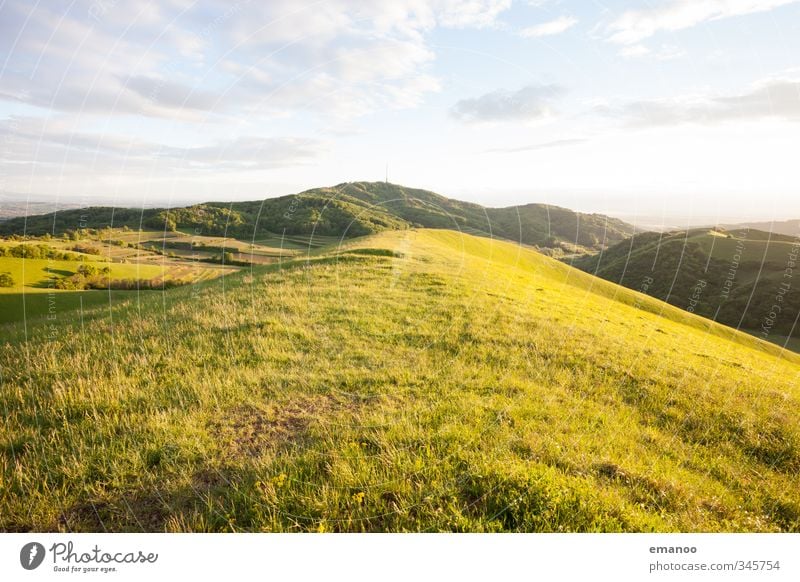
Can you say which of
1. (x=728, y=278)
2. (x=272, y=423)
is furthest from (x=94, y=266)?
(x=728, y=278)

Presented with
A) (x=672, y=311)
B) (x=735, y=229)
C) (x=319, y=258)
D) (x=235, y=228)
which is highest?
(x=735, y=229)

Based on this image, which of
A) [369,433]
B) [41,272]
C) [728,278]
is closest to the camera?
[369,433]

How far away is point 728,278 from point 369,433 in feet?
494

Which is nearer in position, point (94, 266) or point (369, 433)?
point (369, 433)

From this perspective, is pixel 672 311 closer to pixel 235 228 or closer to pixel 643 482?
pixel 643 482

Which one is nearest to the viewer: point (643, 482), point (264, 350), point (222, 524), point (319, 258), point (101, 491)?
point (222, 524)

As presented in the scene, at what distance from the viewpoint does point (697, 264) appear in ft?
413

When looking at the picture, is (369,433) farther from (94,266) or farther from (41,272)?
(41,272)

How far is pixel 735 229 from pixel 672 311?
627ft

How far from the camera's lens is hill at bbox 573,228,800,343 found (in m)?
95.9

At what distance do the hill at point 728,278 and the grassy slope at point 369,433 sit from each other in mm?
84134

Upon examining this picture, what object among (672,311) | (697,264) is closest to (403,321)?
(672,311)

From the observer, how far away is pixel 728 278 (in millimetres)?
114188

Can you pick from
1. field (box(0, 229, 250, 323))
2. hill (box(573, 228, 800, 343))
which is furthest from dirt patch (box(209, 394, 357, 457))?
hill (box(573, 228, 800, 343))
